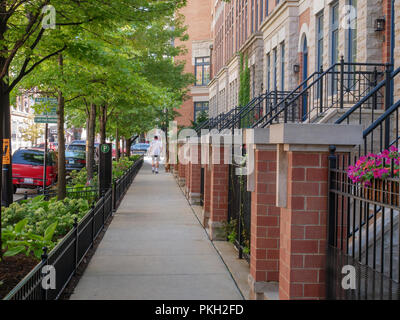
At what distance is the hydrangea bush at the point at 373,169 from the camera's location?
13.3 ft

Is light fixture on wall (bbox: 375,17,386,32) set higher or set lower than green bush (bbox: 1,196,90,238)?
higher

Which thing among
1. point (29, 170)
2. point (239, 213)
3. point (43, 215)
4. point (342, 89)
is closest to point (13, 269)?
point (43, 215)

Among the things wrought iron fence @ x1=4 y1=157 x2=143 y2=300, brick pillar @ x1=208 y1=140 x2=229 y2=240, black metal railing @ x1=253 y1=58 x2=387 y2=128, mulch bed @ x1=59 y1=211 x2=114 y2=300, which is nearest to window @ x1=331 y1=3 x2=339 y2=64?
black metal railing @ x1=253 y1=58 x2=387 y2=128

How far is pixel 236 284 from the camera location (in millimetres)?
7117

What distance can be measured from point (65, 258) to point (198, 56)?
4700 centimetres

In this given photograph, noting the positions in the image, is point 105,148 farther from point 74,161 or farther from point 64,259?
point 74,161

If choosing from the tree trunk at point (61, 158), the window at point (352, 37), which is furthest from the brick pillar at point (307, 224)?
the window at point (352, 37)

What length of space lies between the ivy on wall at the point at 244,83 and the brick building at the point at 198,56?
23.2 meters

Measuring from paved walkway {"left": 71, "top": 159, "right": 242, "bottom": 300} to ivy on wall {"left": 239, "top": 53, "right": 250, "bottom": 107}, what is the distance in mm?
12639

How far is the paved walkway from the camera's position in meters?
6.67

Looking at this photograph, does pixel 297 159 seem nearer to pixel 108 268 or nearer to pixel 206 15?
pixel 108 268

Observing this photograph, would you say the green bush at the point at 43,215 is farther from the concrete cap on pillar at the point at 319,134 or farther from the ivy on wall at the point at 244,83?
the ivy on wall at the point at 244,83

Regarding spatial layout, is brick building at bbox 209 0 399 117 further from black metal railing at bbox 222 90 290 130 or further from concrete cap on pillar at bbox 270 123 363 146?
concrete cap on pillar at bbox 270 123 363 146
